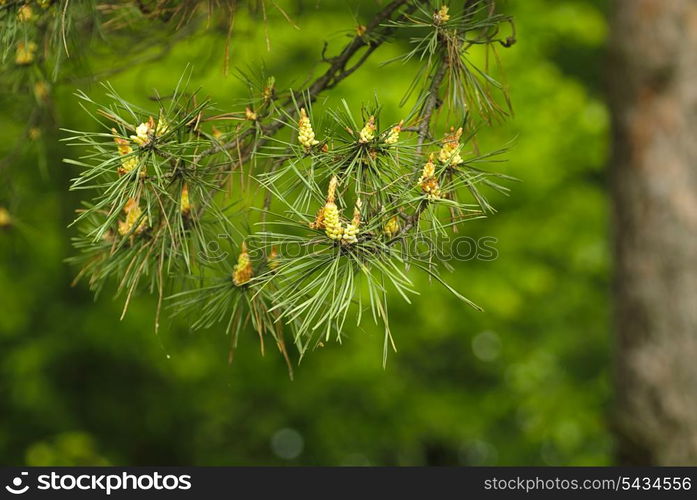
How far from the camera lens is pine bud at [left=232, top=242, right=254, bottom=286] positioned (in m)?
1.37

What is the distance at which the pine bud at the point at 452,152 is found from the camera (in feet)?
4.22

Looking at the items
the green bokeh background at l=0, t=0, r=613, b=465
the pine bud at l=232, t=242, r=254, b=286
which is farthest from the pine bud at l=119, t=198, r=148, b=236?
the green bokeh background at l=0, t=0, r=613, b=465

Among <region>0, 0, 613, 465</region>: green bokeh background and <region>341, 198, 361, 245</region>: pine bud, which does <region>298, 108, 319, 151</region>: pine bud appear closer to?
<region>341, 198, 361, 245</region>: pine bud

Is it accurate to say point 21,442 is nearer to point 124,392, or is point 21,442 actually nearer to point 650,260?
point 124,392

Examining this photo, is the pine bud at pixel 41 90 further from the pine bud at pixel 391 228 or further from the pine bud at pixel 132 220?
the pine bud at pixel 391 228

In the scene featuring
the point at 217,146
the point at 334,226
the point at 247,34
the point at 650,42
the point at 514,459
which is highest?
the point at 650,42

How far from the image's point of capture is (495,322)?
5.34 m

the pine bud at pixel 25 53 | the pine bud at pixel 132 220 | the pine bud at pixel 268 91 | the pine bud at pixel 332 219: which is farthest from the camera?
the pine bud at pixel 25 53

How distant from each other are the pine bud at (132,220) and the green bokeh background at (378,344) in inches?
101

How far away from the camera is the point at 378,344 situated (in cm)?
499

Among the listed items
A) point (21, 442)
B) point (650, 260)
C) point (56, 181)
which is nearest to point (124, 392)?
point (21, 442)

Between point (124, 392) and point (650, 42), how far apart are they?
4.33 m

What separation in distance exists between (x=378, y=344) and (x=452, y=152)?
149 inches

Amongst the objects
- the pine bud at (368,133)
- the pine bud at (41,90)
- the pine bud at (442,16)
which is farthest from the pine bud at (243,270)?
the pine bud at (41,90)
